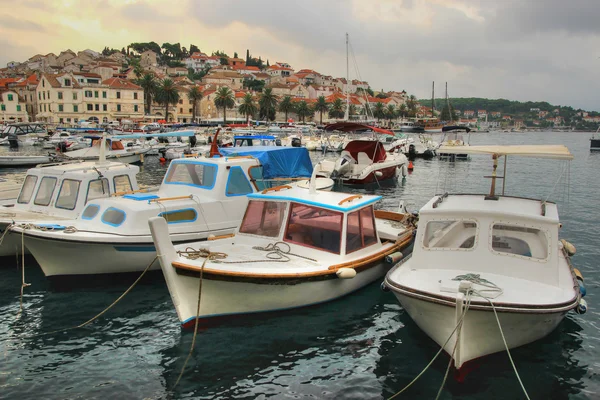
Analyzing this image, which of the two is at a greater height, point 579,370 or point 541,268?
point 541,268

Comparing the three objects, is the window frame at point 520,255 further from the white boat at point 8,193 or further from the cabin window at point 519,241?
the white boat at point 8,193

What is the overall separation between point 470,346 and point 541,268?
2.49 meters

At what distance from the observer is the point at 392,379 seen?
29.0 feet

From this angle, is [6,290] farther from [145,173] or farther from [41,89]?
[41,89]

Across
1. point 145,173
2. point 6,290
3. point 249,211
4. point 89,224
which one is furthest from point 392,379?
point 145,173

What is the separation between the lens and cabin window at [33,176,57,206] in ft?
50.6

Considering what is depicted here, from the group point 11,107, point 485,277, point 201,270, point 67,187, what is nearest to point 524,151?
point 485,277

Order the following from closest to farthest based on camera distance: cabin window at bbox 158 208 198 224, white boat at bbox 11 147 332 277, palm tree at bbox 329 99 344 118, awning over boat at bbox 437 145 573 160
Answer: awning over boat at bbox 437 145 573 160, white boat at bbox 11 147 332 277, cabin window at bbox 158 208 198 224, palm tree at bbox 329 99 344 118

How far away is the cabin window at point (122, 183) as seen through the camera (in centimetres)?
1594

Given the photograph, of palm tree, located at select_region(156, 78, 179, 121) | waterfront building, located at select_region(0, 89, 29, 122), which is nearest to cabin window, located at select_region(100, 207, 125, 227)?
palm tree, located at select_region(156, 78, 179, 121)

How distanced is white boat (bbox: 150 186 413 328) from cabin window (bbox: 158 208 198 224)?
241 cm

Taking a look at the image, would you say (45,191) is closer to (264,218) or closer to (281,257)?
(264,218)

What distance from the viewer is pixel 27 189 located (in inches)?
626

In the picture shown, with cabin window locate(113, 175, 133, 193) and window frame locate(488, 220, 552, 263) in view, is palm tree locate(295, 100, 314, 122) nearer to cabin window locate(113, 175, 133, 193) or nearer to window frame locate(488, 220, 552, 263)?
cabin window locate(113, 175, 133, 193)
